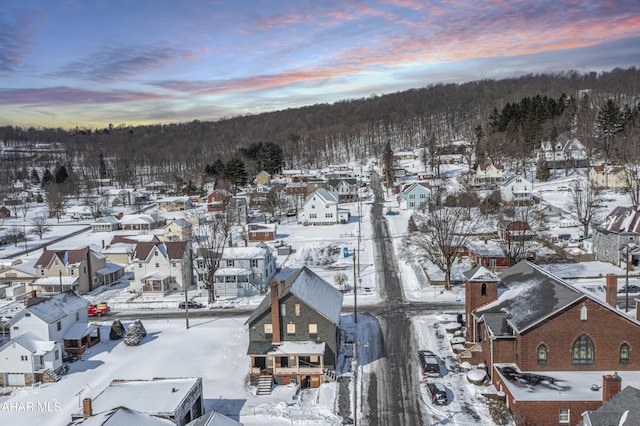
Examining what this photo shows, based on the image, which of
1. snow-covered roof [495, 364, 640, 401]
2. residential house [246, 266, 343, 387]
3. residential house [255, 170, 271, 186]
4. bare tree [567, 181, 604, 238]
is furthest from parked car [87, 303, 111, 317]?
residential house [255, 170, 271, 186]

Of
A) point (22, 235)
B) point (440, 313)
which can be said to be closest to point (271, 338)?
point (440, 313)

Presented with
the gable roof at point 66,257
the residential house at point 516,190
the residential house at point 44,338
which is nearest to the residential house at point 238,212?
the gable roof at point 66,257

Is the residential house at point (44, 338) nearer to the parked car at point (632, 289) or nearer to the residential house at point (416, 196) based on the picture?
the parked car at point (632, 289)

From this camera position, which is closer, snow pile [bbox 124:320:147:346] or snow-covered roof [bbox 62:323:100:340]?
snow-covered roof [bbox 62:323:100:340]

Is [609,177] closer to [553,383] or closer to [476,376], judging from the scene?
[476,376]

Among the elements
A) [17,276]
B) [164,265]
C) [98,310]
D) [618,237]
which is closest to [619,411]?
[618,237]

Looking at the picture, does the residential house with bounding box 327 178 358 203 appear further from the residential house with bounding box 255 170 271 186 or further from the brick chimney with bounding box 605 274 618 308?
the brick chimney with bounding box 605 274 618 308
